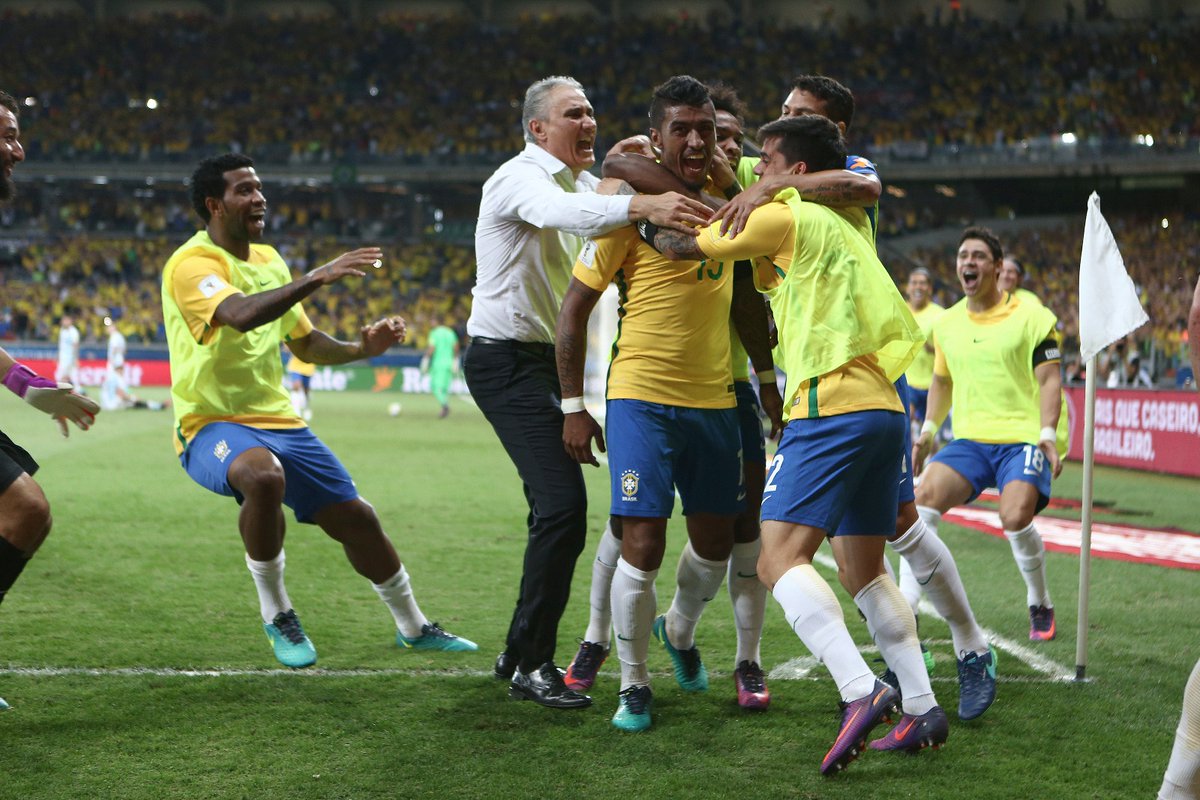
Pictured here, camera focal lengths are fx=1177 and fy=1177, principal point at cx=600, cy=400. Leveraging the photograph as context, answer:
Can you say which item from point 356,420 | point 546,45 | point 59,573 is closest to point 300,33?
point 546,45

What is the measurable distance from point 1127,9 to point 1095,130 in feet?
24.8

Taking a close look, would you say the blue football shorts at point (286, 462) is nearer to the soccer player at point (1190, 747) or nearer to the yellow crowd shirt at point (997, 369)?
the yellow crowd shirt at point (997, 369)

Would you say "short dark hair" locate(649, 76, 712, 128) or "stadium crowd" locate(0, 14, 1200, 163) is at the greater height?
"stadium crowd" locate(0, 14, 1200, 163)

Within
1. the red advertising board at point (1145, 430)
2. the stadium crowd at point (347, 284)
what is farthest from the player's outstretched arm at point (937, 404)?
the stadium crowd at point (347, 284)

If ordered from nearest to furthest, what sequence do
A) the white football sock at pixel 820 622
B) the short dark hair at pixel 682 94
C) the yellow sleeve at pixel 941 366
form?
the white football sock at pixel 820 622 → the short dark hair at pixel 682 94 → the yellow sleeve at pixel 941 366

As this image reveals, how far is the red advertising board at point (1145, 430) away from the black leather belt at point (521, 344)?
37.2 ft

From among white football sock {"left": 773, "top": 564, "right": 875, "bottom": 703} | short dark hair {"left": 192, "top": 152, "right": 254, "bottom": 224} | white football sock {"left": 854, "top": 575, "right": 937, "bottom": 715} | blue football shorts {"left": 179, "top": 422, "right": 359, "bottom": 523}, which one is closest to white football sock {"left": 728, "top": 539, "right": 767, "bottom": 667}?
white football sock {"left": 854, "top": 575, "right": 937, "bottom": 715}

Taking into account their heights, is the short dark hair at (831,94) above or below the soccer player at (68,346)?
above

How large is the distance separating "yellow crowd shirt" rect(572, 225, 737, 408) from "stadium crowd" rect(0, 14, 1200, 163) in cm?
3365

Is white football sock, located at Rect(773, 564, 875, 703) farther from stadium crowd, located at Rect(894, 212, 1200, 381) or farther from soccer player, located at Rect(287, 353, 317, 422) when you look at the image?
stadium crowd, located at Rect(894, 212, 1200, 381)

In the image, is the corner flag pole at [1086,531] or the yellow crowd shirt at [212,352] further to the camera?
the yellow crowd shirt at [212,352]

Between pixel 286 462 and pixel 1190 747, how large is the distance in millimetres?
3854

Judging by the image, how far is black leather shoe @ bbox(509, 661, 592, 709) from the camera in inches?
185

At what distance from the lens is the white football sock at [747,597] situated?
4.91m
